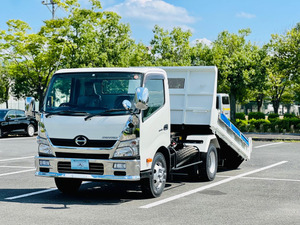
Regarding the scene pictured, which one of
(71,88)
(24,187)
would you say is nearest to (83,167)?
(71,88)

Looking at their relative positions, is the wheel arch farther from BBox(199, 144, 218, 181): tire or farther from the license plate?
BBox(199, 144, 218, 181): tire

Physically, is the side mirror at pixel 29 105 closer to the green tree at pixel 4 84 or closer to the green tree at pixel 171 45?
the green tree at pixel 171 45

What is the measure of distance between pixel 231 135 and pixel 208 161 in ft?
4.64

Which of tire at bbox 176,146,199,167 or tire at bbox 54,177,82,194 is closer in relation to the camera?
tire at bbox 54,177,82,194

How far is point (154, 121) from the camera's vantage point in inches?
327

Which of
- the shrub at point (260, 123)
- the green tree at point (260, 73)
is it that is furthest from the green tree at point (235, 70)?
the shrub at point (260, 123)

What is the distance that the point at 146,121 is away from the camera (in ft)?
26.3

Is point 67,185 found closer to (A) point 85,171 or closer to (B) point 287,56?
(A) point 85,171

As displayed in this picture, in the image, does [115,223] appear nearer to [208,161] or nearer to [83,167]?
[83,167]

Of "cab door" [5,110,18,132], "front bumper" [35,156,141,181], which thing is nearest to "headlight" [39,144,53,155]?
"front bumper" [35,156,141,181]

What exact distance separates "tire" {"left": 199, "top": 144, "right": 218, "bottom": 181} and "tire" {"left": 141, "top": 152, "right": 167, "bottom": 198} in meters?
2.00

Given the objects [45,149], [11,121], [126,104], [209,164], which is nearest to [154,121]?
[126,104]

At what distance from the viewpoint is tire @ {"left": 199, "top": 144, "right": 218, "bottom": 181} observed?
10.6 m

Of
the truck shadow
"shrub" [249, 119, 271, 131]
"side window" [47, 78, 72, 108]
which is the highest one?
"side window" [47, 78, 72, 108]
